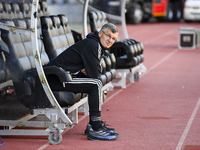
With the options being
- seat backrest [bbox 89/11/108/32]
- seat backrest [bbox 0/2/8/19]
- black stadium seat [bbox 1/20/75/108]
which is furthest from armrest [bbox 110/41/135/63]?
black stadium seat [bbox 1/20/75/108]

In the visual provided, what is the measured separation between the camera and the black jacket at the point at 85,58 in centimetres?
505

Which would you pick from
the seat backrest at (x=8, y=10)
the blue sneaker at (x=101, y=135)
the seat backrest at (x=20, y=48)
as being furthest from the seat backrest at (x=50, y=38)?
the blue sneaker at (x=101, y=135)

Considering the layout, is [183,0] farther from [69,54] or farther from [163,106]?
[69,54]

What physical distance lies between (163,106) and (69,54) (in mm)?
2327

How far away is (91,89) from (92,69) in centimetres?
23

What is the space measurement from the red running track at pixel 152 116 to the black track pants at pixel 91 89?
39 cm

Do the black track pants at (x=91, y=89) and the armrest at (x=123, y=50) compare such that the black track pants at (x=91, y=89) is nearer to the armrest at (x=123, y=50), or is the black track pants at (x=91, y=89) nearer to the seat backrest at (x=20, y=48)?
the seat backrest at (x=20, y=48)

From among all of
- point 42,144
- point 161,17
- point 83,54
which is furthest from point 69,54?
point 161,17

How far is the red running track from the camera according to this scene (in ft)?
16.3

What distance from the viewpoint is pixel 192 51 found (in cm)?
1389

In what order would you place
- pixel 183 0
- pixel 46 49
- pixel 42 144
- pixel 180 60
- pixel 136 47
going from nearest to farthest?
pixel 42 144 → pixel 46 49 → pixel 136 47 → pixel 180 60 → pixel 183 0

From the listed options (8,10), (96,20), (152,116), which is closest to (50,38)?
(8,10)

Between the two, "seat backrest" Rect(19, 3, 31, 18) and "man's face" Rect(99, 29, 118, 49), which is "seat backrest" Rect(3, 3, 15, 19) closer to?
"seat backrest" Rect(19, 3, 31, 18)

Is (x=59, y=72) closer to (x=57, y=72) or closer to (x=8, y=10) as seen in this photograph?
(x=57, y=72)
